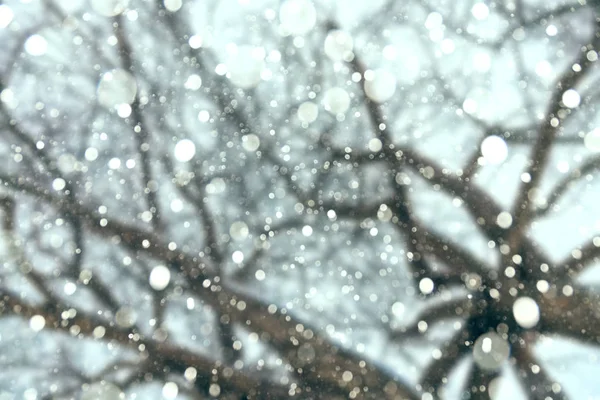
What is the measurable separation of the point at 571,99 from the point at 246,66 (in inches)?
27.9

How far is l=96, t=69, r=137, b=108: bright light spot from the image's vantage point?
125 centimetres

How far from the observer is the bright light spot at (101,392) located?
1.19 metres

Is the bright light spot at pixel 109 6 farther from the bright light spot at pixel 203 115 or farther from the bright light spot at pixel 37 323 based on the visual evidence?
the bright light spot at pixel 37 323

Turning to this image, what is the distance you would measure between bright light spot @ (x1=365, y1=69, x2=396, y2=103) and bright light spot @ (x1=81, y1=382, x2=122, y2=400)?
2.70 ft

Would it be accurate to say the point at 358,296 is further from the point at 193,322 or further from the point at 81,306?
the point at 81,306

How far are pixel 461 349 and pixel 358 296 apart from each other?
9.4 inches

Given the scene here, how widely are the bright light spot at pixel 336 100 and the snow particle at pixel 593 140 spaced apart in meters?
0.52

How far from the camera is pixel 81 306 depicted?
1.21m

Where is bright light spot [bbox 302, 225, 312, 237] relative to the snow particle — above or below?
below

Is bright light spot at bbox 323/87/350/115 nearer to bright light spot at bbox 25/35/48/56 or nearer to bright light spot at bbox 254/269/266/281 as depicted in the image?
bright light spot at bbox 254/269/266/281

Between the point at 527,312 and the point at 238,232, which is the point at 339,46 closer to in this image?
the point at 238,232

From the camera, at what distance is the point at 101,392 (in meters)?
1.19

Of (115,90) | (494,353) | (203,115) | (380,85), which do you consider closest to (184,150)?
(203,115)

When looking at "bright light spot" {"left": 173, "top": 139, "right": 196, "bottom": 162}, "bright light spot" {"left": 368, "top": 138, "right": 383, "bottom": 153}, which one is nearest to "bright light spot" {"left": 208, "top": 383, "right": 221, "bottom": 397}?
"bright light spot" {"left": 173, "top": 139, "right": 196, "bottom": 162}
